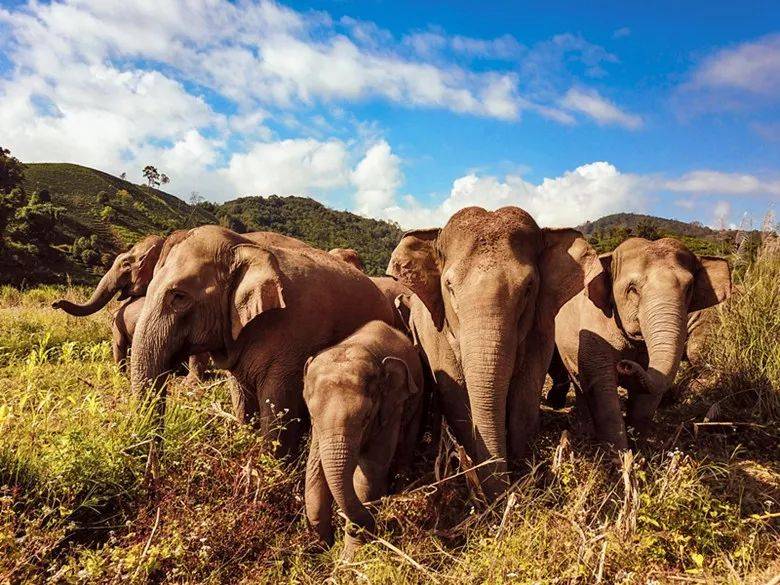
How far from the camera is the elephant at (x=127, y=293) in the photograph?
8072 millimetres

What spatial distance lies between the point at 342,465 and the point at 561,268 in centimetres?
257

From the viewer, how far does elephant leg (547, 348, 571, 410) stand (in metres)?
8.77

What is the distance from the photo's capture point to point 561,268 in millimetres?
4906

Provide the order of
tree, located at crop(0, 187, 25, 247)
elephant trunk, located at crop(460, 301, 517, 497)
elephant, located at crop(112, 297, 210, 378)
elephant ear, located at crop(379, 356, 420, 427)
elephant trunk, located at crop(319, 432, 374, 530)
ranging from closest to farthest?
elephant trunk, located at crop(319, 432, 374, 530) < elephant trunk, located at crop(460, 301, 517, 497) < elephant ear, located at crop(379, 356, 420, 427) < elephant, located at crop(112, 297, 210, 378) < tree, located at crop(0, 187, 25, 247)

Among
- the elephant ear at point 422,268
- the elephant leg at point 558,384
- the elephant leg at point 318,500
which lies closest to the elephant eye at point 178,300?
the elephant leg at point 318,500

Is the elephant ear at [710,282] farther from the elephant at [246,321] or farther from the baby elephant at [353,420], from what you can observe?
the elephant at [246,321]

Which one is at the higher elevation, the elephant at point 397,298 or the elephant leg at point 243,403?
the elephant at point 397,298

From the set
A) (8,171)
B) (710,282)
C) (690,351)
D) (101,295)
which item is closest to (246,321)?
(710,282)

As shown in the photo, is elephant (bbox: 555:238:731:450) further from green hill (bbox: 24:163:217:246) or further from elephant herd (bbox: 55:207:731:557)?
green hill (bbox: 24:163:217:246)

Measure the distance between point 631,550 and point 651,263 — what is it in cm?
333

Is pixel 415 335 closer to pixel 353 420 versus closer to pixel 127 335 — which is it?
pixel 353 420

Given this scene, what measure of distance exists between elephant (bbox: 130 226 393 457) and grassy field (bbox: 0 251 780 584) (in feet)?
1.33

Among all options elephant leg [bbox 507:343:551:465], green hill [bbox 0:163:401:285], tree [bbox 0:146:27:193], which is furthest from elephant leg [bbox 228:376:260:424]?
tree [bbox 0:146:27:193]

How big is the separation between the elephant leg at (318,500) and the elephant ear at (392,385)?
0.60 metres
